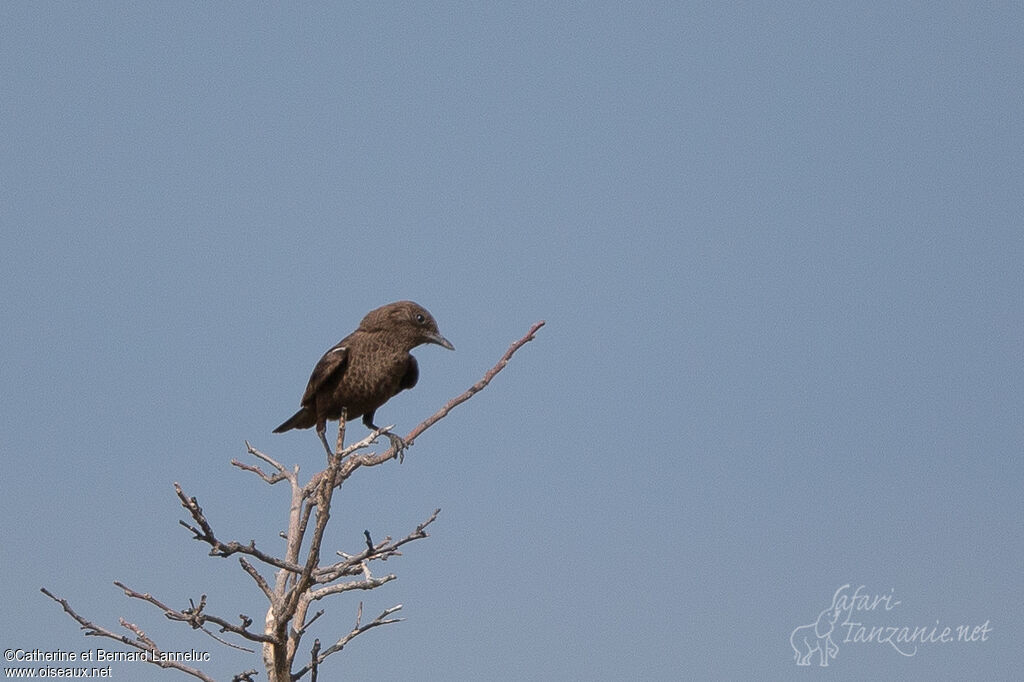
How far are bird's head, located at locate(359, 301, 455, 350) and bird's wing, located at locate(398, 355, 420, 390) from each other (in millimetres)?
170

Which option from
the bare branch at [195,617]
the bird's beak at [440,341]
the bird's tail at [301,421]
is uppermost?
the bird's beak at [440,341]

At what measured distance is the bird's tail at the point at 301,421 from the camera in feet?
31.0

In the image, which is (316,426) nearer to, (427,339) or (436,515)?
(427,339)

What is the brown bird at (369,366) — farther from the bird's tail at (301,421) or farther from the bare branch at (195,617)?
the bare branch at (195,617)

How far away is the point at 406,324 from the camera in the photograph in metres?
9.24

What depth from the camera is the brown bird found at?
29.5ft

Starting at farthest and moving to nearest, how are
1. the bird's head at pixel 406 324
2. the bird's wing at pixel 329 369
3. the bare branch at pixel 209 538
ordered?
1. the bird's head at pixel 406 324
2. the bird's wing at pixel 329 369
3. the bare branch at pixel 209 538

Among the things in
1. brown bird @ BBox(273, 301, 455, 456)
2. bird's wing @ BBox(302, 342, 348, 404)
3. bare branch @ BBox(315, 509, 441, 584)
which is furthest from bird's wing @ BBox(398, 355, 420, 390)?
bare branch @ BBox(315, 509, 441, 584)

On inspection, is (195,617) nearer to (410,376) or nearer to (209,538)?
(209,538)

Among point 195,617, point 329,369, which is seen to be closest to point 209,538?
point 195,617

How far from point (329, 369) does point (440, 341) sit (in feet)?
3.09

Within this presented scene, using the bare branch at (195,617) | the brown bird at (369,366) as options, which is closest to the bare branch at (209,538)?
the bare branch at (195,617)

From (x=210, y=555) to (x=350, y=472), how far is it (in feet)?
5.46

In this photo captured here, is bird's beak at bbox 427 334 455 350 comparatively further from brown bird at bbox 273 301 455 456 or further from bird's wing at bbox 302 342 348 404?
bird's wing at bbox 302 342 348 404
